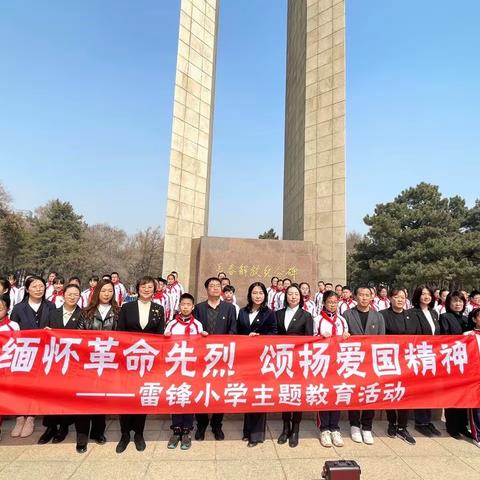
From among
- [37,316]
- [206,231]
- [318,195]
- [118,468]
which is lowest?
[118,468]

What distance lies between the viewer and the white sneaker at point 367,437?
380 cm

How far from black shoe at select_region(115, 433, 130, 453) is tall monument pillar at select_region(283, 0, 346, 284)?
34.3 ft

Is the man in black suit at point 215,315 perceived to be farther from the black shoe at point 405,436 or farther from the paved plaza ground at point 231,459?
the black shoe at point 405,436

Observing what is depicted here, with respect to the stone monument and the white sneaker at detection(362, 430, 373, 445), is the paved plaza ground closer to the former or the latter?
the white sneaker at detection(362, 430, 373, 445)

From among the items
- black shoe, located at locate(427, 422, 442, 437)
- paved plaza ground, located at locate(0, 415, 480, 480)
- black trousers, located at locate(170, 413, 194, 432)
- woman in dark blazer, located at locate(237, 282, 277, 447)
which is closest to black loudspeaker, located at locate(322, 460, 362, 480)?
paved plaza ground, located at locate(0, 415, 480, 480)

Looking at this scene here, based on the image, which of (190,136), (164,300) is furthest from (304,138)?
(164,300)

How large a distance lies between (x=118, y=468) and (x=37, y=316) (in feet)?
6.53

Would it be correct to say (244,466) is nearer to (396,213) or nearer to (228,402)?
(228,402)

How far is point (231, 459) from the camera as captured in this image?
3379 mm

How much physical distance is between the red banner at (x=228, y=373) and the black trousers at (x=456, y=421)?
235 mm

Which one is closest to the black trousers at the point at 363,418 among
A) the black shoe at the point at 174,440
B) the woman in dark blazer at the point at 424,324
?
the woman in dark blazer at the point at 424,324

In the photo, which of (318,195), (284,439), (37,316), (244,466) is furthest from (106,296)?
(318,195)

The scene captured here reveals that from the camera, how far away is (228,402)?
3.70 m

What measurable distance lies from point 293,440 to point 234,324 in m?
1.33
